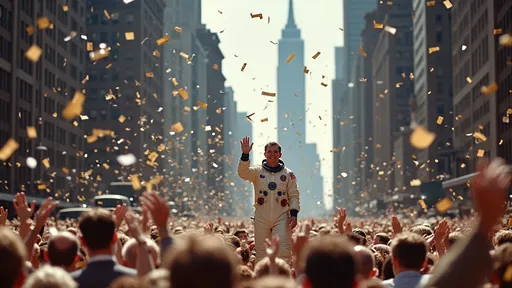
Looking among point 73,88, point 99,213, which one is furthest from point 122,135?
point 99,213

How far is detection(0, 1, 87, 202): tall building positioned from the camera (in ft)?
251

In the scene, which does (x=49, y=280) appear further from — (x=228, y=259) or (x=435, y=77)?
(x=435, y=77)

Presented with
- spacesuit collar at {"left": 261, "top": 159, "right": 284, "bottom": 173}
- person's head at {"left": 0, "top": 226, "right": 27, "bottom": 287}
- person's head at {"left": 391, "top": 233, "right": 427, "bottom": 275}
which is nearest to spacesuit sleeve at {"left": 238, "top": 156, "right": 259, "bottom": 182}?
spacesuit collar at {"left": 261, "top": 159, "right": 284, "bottom": 173}

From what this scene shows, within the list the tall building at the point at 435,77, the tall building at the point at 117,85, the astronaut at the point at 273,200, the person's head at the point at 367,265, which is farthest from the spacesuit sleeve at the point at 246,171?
the tall building at the point at 117,85

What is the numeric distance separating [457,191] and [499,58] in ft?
67.5

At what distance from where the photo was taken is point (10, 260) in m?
5.74

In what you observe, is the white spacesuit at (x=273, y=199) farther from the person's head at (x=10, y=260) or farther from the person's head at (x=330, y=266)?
the person's head at (x=10, y=260)

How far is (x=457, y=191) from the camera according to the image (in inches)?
3871

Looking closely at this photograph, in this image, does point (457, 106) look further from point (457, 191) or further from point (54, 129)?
point (54, 129)

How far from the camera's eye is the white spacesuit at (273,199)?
16531 mm

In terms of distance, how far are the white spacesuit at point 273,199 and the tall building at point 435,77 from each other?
115930 mm

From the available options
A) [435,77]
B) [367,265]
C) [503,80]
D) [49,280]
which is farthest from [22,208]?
[435,77]

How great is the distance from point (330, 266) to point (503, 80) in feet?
248

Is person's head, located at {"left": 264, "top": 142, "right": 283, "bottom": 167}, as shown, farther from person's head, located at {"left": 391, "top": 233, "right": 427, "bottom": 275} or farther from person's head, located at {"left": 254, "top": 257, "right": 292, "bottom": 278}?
person's head, located at {"left": 254, "top": 257, "right": 292, "bottom": 278}
